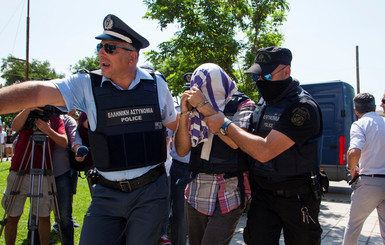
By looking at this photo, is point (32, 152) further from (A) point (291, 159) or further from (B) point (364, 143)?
(B) point (364, 143)

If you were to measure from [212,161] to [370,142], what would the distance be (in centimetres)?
228

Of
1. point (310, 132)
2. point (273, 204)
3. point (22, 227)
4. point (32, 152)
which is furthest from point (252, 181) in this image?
point (22, 227)

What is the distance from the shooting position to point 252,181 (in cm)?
284

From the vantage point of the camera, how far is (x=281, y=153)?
2.55 meters

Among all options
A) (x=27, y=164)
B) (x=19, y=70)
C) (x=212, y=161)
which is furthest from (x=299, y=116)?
(x=19, y=70)


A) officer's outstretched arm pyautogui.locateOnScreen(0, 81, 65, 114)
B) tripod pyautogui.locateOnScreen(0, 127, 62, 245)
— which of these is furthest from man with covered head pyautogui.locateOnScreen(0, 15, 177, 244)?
tripod pyautogui.locateOnScreen(0, 127, 62, 245)

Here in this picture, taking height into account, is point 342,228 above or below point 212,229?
below

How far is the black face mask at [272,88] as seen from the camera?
263 cm

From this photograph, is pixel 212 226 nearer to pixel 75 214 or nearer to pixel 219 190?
pixel 219 190

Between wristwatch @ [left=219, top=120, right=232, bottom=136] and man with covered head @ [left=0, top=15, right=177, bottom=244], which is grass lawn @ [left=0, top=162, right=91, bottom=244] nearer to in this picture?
man with covered head @ [left=0, top=15, right=177, bottom=244]

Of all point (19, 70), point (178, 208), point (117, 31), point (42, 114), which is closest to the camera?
point (117, 31)

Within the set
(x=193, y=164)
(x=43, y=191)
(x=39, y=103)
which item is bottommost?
(x=43, y=191)

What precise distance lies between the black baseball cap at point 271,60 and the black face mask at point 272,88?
0.09 meters

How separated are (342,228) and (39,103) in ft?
17.9
